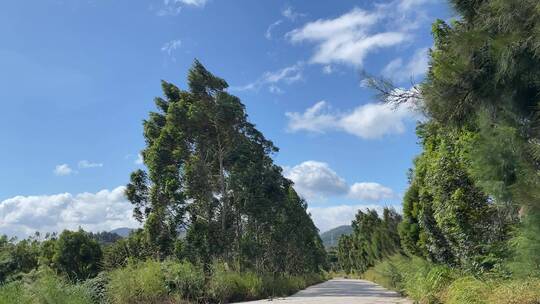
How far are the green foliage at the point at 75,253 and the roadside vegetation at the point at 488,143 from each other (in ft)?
93.0

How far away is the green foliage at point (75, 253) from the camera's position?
34.6m

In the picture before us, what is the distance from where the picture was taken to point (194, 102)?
26.3 m

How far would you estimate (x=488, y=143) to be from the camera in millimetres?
8789

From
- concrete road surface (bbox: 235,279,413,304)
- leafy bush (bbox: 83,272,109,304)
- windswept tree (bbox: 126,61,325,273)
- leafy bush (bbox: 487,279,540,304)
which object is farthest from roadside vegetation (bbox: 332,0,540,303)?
windswept tree (bbox: 126,61,325,273)

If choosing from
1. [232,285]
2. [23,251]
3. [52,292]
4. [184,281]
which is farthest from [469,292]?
[23,251]

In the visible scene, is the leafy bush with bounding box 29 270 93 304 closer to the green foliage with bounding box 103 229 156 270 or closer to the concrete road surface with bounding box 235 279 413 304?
the concrete road surface with bounding box 235 279 413 304

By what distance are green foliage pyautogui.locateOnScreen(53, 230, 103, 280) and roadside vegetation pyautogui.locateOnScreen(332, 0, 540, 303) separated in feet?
93.0

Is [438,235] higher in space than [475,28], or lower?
lower

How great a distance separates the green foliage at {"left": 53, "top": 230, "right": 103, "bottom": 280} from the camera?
113 ft

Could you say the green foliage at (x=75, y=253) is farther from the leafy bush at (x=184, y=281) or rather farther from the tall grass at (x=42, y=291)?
the tall grass at (x=42, y=291)

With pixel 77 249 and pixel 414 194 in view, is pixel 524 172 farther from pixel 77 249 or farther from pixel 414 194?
pixel 77 249

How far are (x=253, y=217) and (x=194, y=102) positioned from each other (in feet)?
23.0

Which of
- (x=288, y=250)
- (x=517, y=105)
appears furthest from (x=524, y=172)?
(x=288, y=250)

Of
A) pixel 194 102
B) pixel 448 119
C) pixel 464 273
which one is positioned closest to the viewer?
pixel 448 119
